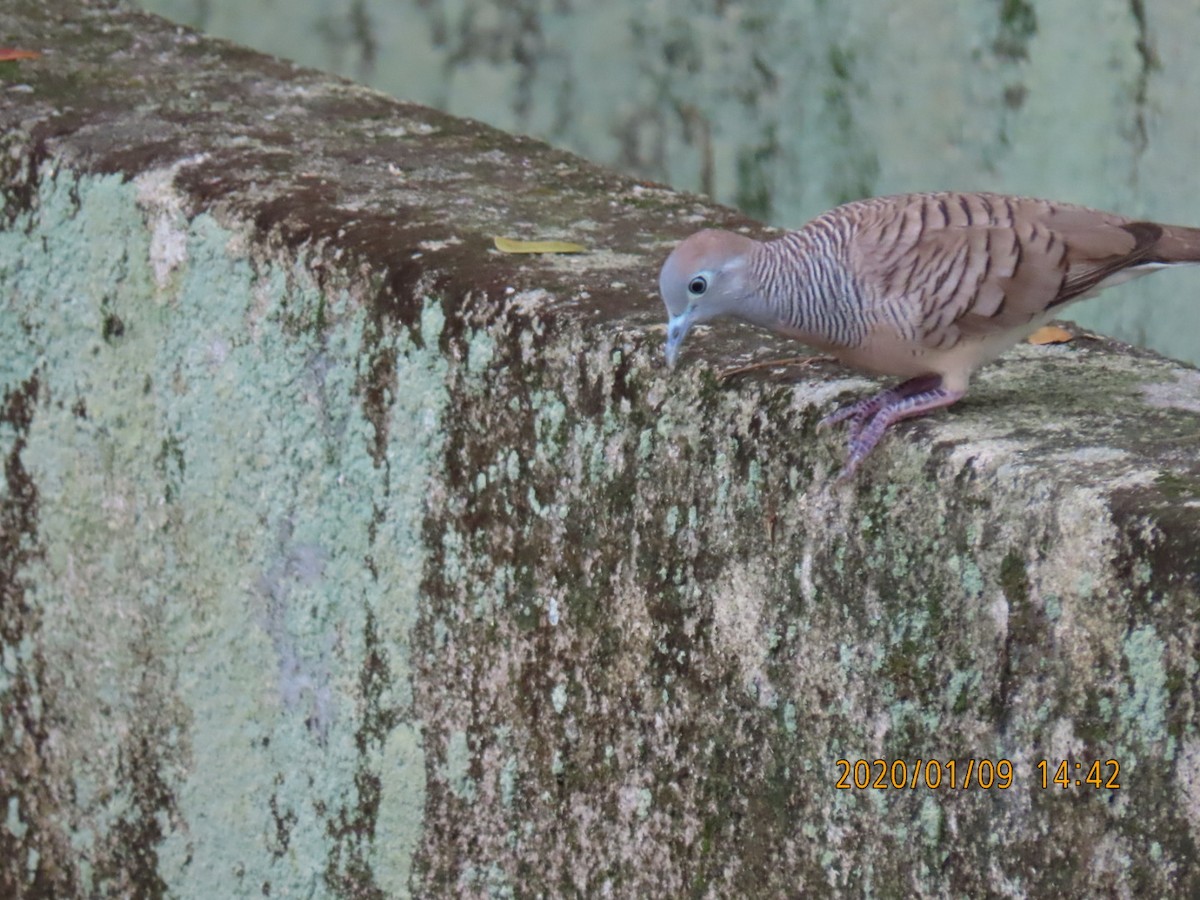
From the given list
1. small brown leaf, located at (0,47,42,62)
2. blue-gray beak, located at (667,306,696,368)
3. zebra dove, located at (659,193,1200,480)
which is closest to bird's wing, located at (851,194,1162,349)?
zebra dove, located at (659,193,1200,480)

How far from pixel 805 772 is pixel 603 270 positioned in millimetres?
979

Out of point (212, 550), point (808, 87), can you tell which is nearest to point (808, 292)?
point (212, 550)

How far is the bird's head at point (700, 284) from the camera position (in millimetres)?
2295

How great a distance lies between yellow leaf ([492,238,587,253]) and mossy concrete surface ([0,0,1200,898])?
6 cm

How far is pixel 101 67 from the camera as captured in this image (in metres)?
3.77

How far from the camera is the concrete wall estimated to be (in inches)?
206

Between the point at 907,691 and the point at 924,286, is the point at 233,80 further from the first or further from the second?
the point at 907,691

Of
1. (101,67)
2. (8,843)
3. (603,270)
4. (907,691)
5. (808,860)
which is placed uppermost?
(101,67)

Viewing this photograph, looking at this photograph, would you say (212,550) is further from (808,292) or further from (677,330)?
(808,292)

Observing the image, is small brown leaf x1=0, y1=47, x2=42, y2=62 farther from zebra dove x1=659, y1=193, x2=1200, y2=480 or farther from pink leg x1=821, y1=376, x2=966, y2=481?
pink leg x1=821, y1=376, x2=966, y2=481

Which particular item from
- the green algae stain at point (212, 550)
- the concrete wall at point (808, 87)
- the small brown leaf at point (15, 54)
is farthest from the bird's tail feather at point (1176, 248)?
the concrete wall at point (808, 87)

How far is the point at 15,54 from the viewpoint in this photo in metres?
3.79

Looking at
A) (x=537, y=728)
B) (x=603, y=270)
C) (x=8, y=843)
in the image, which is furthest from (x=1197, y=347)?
(x=8, y=843)
